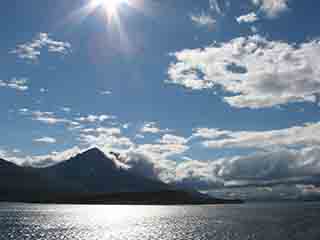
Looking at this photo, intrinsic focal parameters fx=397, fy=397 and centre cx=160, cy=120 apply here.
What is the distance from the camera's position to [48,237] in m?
130

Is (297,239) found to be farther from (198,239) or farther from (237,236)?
(198,239)

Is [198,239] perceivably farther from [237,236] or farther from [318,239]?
[318,239]

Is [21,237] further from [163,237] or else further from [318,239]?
[318,239]

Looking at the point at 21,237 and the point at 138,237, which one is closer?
the point at 21,237

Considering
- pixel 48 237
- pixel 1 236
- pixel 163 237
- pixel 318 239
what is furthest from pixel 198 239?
pixel 1 236

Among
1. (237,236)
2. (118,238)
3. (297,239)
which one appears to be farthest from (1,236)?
(297,239)

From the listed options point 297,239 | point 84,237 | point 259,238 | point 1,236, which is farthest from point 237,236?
point 1,236

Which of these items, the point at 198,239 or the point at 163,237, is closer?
the point at 198,239

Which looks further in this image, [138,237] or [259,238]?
[138,237]

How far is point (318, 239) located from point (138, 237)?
5838 cm

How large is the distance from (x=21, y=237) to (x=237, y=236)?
70.3 meters

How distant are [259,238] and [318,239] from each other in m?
18.2

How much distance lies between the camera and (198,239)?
126312 millimetres

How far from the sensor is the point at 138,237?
5364 inches
